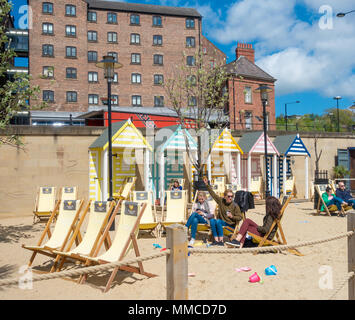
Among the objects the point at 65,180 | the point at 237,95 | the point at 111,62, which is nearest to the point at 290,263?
the point at 111,62

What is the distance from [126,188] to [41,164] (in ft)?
10.9

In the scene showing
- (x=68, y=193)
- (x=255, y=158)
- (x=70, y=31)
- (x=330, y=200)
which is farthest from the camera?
(x=70, y=31)

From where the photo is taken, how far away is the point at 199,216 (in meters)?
8.45

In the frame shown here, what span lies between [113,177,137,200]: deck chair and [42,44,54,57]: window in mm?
29929

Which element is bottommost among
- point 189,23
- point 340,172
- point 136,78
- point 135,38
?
point 340,172

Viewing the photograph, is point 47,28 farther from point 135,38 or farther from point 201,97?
point 201,97

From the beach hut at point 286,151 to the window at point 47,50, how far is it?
2957 cm

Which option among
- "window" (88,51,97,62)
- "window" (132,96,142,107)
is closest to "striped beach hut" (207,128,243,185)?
"window" (132,96,142,107)

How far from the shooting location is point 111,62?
9844 mm

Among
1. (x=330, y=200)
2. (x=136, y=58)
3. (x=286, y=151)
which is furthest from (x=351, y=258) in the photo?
(x=136, y=58)

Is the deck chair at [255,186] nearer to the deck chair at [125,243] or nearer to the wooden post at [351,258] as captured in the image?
the deck chair at [125,243]

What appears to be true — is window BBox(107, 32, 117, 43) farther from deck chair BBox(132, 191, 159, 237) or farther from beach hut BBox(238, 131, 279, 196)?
deck chair BBox(132, 191, 159, 237)

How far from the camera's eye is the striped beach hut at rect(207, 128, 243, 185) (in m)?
15.9
